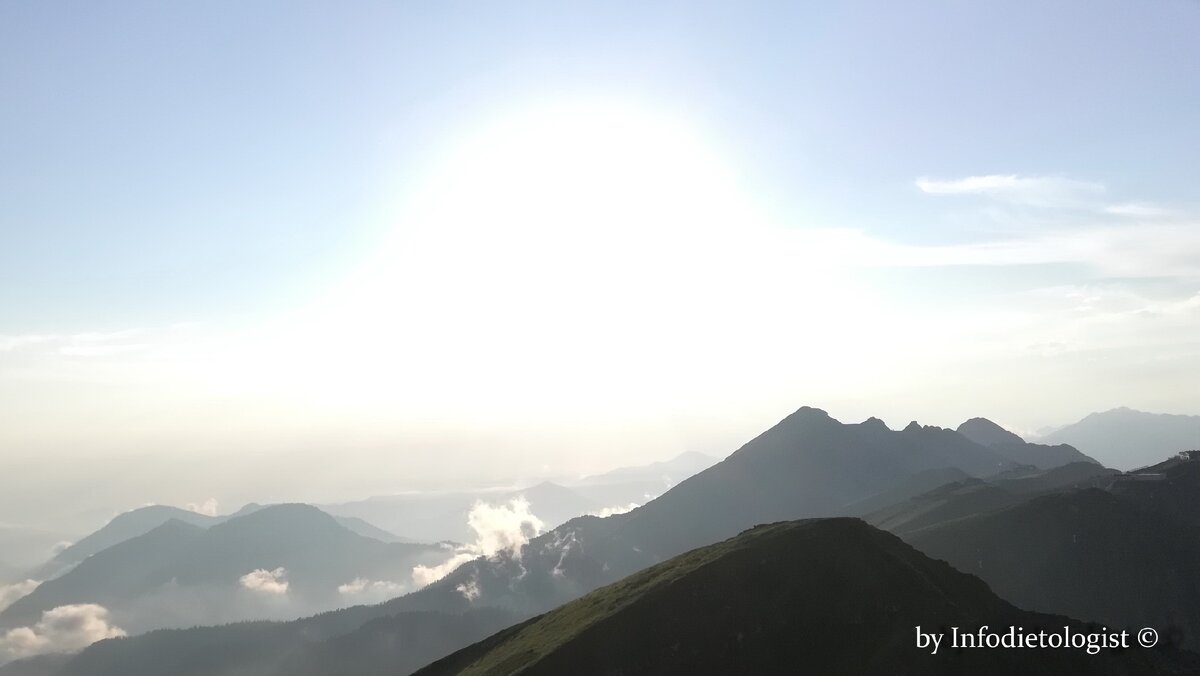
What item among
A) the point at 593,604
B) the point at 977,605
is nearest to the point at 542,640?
the point at 593,604

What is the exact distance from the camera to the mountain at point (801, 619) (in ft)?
338

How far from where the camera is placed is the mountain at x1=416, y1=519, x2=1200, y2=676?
338 ft

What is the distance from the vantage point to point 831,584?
380ft

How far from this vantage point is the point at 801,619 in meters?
110

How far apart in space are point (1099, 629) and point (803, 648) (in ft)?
263

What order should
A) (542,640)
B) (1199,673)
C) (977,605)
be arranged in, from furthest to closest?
(1199,673) < (542,640) < (977,605)

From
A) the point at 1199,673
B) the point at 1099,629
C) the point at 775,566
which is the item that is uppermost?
the point at 775,566

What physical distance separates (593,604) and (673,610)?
30.4 metres

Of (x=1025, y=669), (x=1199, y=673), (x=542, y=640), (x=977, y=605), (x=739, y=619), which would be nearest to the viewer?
(x=1025, y=669)

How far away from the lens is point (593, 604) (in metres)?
142

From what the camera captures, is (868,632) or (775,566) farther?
(775,566)

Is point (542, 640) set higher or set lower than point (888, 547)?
lower

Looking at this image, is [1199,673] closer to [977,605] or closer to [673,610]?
[977,605]

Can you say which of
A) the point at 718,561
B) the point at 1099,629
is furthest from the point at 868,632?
the point at 1099,629
